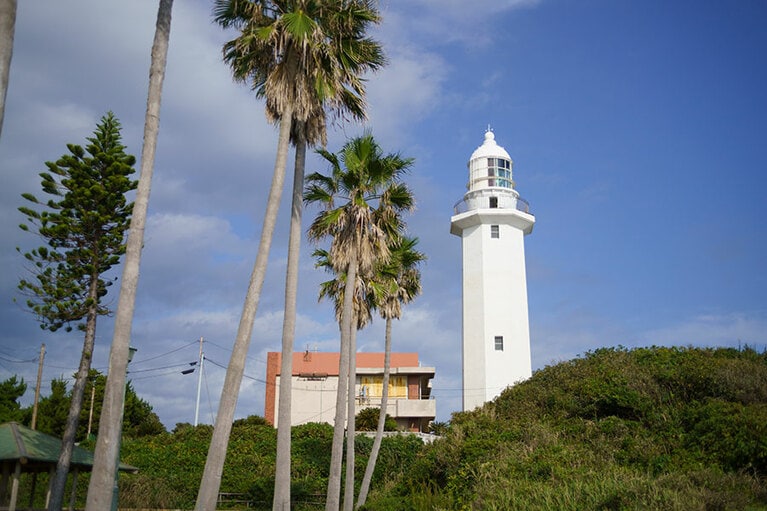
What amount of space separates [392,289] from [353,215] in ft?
22.2

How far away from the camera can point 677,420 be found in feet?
60.2

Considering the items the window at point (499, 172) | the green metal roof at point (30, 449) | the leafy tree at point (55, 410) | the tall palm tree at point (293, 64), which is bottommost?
the green metal roof at point (30, 449)

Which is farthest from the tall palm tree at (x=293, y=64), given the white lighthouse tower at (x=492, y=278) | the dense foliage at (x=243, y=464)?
the white lighthouse tower at (x=492, y=278)

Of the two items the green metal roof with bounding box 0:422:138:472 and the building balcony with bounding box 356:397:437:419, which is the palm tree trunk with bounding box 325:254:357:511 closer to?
the green metal roof with bounding box 0:422:138:472

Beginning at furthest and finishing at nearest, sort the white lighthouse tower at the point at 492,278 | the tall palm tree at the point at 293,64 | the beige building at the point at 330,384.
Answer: the beige building at the point at 330,384 < the white lighthouse tower at the point at 492,278 < the tall palm tree at the point at 293,64

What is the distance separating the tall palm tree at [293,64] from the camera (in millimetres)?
14328

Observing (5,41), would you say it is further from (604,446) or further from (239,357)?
(604,446)

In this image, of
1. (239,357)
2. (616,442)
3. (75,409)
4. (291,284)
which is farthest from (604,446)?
(75,409)

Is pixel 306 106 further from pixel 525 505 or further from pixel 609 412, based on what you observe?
pixel 609 412

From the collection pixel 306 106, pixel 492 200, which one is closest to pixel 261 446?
pixel 492 200

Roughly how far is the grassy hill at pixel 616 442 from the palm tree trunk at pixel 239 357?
5.30 metres

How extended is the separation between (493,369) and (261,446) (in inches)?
484

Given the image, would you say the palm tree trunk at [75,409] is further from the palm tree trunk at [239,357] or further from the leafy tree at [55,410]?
the leafy tree at [55,410]

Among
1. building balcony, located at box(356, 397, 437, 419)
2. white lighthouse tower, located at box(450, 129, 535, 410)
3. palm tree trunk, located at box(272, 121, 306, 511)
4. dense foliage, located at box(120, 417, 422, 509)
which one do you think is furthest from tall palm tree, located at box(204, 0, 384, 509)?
building balcony, located at box(356, 397, 437, 419)
